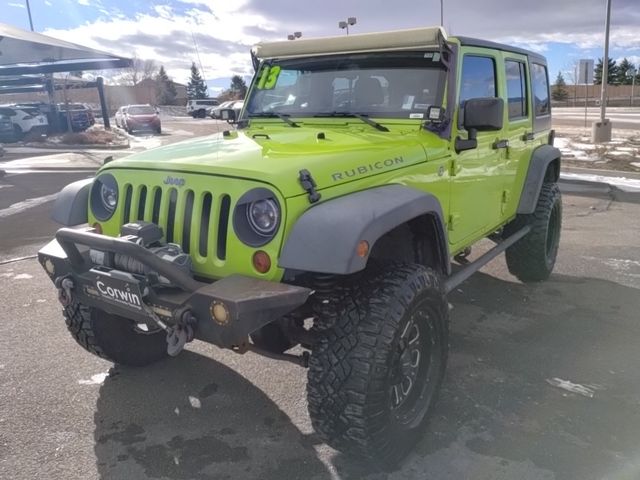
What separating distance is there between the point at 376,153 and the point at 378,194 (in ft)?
1.12

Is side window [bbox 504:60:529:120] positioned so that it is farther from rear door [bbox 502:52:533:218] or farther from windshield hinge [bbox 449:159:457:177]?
windshield hinge [bbox 449:159:457:177]

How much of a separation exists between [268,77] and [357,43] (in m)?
0.79

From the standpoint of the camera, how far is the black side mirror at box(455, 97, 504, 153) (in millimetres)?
3277

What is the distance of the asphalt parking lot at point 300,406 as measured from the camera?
2.76 m

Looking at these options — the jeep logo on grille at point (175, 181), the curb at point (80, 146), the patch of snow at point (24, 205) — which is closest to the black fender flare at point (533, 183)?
the jeep logo on grille at point (175, 181)

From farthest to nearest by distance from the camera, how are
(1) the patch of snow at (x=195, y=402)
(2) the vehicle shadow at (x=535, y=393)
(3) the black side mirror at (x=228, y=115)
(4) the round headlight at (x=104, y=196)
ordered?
(3) the black side mirror at (x=228, y=115), (1) the patch of snow at (x=195, y=402), (4) the round headlight at (x=104, y=196), (2) the vehicle shadow at (x=535, y=393)

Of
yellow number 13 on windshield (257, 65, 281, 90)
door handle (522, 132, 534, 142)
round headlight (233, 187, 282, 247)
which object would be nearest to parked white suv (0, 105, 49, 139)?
yellow number 13 on windshield (257, 65, 281, 90)

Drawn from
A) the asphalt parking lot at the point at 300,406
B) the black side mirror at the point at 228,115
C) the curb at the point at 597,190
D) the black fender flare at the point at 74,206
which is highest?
the black side mirror at the point at 228,115

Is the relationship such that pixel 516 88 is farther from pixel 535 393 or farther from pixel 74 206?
pixel 74 206

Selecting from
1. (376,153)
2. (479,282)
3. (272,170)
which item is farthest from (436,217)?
(479,282)

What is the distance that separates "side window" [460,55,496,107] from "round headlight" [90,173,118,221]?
2.14 meters

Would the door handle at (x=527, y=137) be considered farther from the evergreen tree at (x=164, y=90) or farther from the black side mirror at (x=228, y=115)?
the evergreen tree at (x=164, y=90)

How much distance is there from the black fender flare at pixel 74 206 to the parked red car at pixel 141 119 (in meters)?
24.7

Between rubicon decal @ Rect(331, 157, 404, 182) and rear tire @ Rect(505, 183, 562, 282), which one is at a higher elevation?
rubicon decal @ Rect(331, 157, 404, 182)
